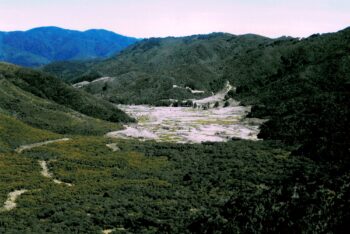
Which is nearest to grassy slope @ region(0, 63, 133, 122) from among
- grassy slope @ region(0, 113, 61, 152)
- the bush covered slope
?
grassy slope @ region(0, 113, 61, 152)

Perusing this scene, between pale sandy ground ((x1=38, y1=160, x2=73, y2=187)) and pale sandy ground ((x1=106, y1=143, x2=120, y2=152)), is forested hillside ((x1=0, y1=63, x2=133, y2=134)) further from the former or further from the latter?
pale sandy ground ((x1=38, y1=160, x2=73, y2=187))

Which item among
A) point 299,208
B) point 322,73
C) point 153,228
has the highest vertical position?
point 322,73

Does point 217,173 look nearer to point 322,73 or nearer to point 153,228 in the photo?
point 153,228

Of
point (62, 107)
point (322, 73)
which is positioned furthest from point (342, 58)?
point (62, 107)

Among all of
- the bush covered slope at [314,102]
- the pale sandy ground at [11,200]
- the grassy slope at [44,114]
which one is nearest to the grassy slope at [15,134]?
the grassy slope at [44,114]

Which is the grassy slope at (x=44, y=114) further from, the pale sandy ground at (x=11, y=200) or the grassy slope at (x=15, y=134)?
the pale sandy ground at (x=11, y=200)

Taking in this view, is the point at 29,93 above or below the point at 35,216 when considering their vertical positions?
above
